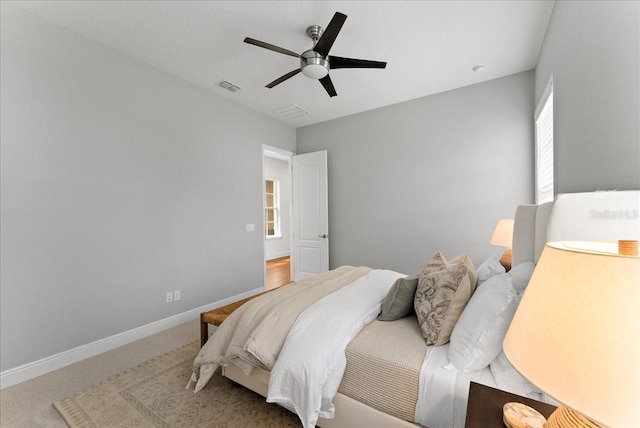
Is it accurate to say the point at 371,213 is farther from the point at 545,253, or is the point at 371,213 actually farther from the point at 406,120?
the point at 545,253

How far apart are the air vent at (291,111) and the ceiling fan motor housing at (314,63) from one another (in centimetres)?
175

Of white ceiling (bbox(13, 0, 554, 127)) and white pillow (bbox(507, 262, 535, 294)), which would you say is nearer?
white pillow (bbox(507, 262, 535, 294))

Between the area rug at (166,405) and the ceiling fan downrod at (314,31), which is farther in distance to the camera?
the ceiling fan downrod at (314,31)

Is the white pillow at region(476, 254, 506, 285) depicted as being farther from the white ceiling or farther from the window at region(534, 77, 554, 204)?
the white ceiling

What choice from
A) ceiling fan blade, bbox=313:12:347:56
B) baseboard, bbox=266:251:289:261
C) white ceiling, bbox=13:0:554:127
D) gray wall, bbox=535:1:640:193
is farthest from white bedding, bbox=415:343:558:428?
baseboard, bbox=266:251:289:261

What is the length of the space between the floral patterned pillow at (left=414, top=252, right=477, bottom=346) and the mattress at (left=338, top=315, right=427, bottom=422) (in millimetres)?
90

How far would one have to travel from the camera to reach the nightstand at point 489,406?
2.81 ft

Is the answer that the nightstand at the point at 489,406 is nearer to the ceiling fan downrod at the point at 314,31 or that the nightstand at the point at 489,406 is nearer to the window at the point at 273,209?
the ceiling fan downrod at the point at 314,31

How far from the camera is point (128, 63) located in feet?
9.32

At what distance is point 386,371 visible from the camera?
4.51 feet

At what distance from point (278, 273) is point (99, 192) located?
12.1 ft

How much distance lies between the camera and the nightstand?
0.86 meters

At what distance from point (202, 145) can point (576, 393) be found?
3.80 metres

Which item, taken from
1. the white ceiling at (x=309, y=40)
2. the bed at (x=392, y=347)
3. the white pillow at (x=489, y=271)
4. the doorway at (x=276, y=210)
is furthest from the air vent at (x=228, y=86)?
the doorway at (x=276, y=210)
